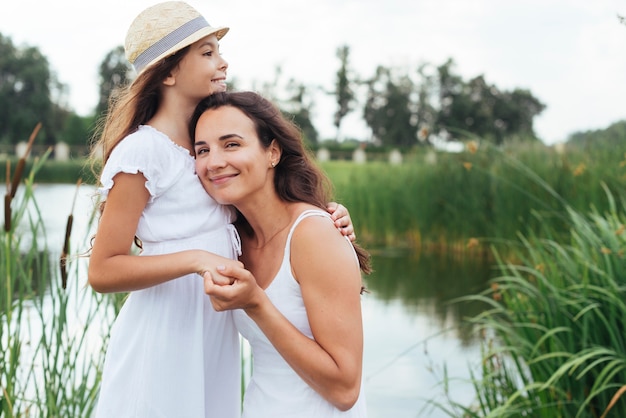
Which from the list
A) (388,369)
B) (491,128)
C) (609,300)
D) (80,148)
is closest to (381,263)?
(388,369)

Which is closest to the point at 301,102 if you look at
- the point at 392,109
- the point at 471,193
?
the point at 392,109

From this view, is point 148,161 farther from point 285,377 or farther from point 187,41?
point 285,377

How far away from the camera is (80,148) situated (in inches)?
1586

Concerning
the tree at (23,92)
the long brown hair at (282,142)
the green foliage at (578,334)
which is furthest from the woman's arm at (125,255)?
the tree at (23,92)

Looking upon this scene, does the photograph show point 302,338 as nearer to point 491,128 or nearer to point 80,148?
point 80,148

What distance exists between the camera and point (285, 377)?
5.37ft

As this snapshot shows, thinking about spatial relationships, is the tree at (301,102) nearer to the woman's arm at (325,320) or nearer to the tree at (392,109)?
the tree at (392,109)

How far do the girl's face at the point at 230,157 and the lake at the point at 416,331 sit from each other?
0.57m

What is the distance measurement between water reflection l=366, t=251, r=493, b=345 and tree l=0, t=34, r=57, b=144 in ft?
116

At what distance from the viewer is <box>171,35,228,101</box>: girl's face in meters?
1.81

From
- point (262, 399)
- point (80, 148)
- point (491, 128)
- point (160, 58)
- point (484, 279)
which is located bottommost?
point (262, 399)

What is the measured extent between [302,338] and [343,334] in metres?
0.08

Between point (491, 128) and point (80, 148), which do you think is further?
point (491, 128)

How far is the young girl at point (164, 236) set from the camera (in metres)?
1.68
